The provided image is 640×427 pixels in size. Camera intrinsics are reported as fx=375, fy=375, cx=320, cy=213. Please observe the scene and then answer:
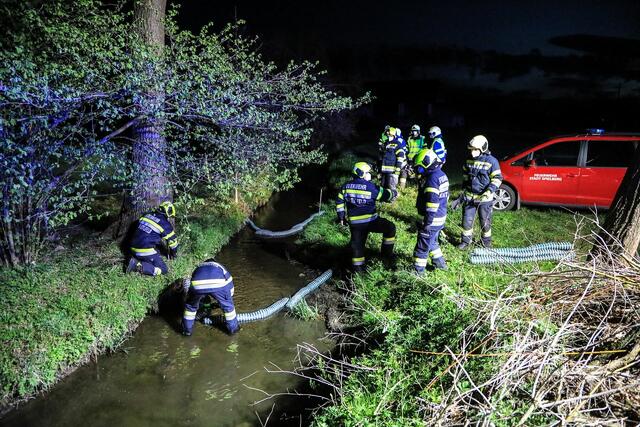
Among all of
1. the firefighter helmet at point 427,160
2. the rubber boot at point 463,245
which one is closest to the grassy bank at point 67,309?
the firefighter helmet at point 427,160

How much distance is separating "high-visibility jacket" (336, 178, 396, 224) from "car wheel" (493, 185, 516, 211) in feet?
13.0

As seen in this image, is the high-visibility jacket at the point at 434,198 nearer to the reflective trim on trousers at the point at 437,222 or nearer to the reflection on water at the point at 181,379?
the reflective trim on trousers at the point at 437,222

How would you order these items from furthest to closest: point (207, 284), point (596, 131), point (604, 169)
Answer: point (596, 131)
point (604, 169)
point (207, 284)

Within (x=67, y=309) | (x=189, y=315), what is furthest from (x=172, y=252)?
(x=67, y=309)

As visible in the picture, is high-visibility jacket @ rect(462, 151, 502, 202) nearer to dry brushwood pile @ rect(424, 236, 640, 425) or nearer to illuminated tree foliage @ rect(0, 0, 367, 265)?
dry brushwood pile @ rect(424, 236, 640, 425)

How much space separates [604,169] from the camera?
25.0ft

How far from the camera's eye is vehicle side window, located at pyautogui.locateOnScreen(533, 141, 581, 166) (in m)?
7.88

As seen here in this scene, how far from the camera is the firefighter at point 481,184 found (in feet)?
20.9

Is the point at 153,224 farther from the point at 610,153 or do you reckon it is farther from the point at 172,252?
the point at 610,153

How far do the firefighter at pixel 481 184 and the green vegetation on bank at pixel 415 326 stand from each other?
23.5 inches

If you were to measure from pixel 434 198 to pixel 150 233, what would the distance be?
14.7 feet

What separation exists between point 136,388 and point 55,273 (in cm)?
219

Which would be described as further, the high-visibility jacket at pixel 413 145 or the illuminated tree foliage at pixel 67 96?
the high-visibility jacket at pixel 413 145

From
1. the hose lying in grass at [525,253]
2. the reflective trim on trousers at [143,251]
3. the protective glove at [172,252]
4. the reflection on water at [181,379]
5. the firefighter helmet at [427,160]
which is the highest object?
the firefighter helmet at [427,160]
